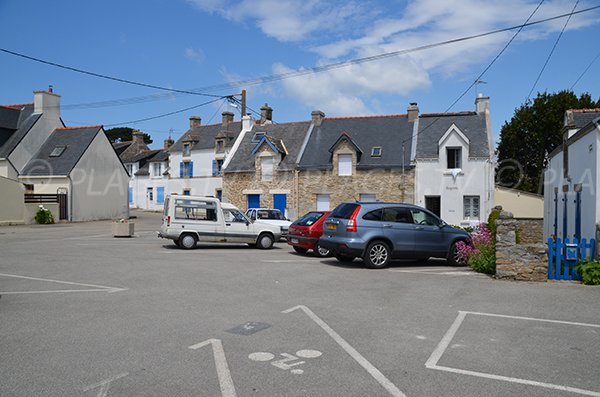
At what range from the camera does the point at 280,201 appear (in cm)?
3328

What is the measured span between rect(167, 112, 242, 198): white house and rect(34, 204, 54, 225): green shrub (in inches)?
538

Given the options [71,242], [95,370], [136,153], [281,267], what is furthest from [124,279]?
[136,153]

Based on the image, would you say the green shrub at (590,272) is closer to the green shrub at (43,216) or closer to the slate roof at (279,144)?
the slate roof at (279,144)

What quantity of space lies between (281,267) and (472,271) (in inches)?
192

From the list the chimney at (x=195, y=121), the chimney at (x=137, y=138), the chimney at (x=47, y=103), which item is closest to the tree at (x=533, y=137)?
the chimney at (x=195, y=121)

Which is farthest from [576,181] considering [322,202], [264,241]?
[322,202]

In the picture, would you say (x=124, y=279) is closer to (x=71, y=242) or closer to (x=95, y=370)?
(x=95, y=370)

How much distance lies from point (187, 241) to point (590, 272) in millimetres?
12139

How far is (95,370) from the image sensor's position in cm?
493

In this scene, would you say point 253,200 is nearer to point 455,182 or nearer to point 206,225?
point 455,182

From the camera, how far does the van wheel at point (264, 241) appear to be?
714 inches

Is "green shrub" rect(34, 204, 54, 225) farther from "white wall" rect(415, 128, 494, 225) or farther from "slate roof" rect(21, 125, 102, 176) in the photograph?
"white wall" rect(415, 128, 494, 225)

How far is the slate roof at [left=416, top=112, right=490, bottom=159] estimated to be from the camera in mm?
28719

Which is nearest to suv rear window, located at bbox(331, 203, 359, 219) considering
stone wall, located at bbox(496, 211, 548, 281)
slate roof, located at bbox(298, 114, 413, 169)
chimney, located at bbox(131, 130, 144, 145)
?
stone wall, located at bbox(496, 211, 548, 281)
